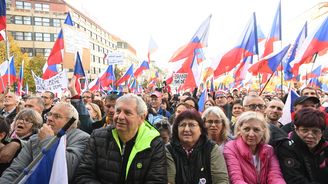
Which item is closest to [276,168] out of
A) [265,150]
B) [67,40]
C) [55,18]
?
[265,150]

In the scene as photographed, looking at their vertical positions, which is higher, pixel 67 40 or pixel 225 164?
pixel 67 40

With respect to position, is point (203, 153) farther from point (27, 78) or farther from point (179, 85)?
point (27, 78)

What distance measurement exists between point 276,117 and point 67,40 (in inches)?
280

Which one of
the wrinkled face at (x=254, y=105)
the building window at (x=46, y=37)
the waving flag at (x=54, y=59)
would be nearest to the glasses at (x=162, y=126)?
the wrinkled face at (x=254, y=105)

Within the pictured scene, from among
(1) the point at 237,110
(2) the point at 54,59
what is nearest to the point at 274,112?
(1) the point at 237,110

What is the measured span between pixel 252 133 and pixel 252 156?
25cm

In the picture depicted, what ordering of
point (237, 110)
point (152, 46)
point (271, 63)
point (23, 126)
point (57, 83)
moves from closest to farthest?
1. point (23, 126)
2. point (237, 110)
3. point (271, 63)
4. point (57, 83)
5. point (152, 46)

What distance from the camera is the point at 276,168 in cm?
349

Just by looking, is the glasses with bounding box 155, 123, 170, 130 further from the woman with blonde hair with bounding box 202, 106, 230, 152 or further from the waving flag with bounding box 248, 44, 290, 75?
the waving flag with bounding box 248, 44, 290, 75

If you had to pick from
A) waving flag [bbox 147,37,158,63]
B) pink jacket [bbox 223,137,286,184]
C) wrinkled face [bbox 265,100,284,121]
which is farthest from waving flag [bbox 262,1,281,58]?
waving flag [bbox 147,37,158,63]

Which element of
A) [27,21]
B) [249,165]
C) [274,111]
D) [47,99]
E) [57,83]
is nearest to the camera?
[249,165]

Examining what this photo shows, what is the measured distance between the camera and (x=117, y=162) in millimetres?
3146

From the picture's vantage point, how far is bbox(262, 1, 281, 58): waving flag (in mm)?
10562

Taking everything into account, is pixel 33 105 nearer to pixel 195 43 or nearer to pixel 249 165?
pixel 249 165
